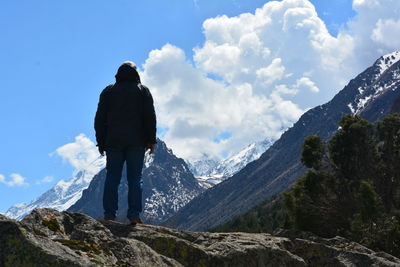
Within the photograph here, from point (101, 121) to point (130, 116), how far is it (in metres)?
0.86

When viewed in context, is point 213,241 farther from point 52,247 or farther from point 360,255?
point 52,247

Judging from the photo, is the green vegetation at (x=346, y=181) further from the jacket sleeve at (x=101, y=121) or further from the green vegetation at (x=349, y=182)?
the jacket sleeve at (x=101, y=121)

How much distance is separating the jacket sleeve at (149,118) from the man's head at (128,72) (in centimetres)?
38

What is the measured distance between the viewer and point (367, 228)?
31375 millimetres

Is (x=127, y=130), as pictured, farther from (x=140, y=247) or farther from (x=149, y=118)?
(x=140, y=247)

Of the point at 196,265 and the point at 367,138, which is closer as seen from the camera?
→ the point at 196,265

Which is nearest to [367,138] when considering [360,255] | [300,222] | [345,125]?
[345,125]

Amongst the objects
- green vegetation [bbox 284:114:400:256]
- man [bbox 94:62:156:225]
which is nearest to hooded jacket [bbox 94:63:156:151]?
man [bbox 94:62:156:225]

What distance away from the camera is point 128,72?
489 inches

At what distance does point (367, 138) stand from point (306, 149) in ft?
18.6

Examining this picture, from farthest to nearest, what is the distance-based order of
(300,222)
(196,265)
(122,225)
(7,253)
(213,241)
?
(300,222), (213,241), (122,225), (196,265), (7,253)

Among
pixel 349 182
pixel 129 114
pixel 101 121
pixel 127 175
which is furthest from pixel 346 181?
pixel 129 114

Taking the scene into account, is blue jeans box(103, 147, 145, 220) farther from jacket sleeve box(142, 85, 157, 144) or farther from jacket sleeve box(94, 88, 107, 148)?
jacket sleeve box(94, 88, 107, 148)

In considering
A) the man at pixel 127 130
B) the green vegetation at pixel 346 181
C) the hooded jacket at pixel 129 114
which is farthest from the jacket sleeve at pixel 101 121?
the green vegetation at pixel 346 181
